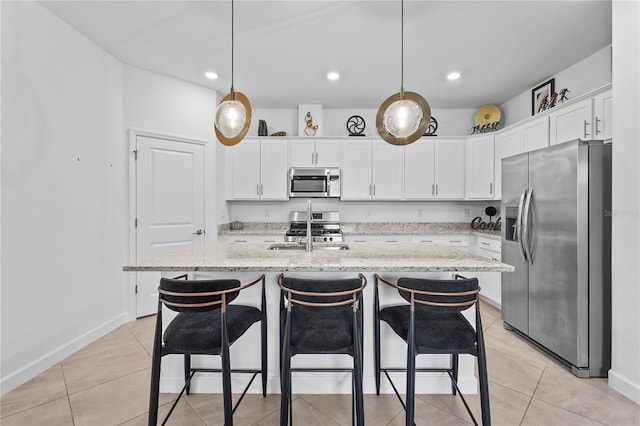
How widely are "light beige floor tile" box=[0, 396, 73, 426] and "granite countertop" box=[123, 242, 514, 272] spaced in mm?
1018

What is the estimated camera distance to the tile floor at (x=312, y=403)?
5.62ft

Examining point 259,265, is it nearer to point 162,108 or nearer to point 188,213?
point 188,213

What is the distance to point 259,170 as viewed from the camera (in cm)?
433

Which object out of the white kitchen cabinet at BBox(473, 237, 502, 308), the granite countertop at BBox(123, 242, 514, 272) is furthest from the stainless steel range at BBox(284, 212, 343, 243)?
the granite countertop at BBox(123, 242, 514, 272)

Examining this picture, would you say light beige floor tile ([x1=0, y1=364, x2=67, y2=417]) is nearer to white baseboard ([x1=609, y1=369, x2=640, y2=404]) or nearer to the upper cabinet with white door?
white baseboard ([x1=609, y1=369, x2=640, y2=404])

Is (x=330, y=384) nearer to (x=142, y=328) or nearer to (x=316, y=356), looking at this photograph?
(x=316, y=356)

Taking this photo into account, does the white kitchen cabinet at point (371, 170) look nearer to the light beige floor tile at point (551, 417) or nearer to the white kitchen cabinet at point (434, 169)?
the white kitchen cabinet at point (434, 169)

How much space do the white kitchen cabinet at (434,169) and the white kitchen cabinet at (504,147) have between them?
44 centimetres

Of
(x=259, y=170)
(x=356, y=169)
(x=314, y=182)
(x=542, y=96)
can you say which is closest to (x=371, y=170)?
(x=356, y=169)

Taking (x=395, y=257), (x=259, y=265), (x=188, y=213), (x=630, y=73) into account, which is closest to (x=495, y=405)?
(x=395, y=257)

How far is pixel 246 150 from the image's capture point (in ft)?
14.2

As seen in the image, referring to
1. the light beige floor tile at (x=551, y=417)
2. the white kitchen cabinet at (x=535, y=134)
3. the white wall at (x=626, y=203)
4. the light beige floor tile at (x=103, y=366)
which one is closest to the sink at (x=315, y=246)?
the light beige floor tile at (x=103, y=366)

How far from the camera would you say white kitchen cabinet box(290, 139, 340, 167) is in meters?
4.32

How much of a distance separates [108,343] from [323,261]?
7.89 ft
